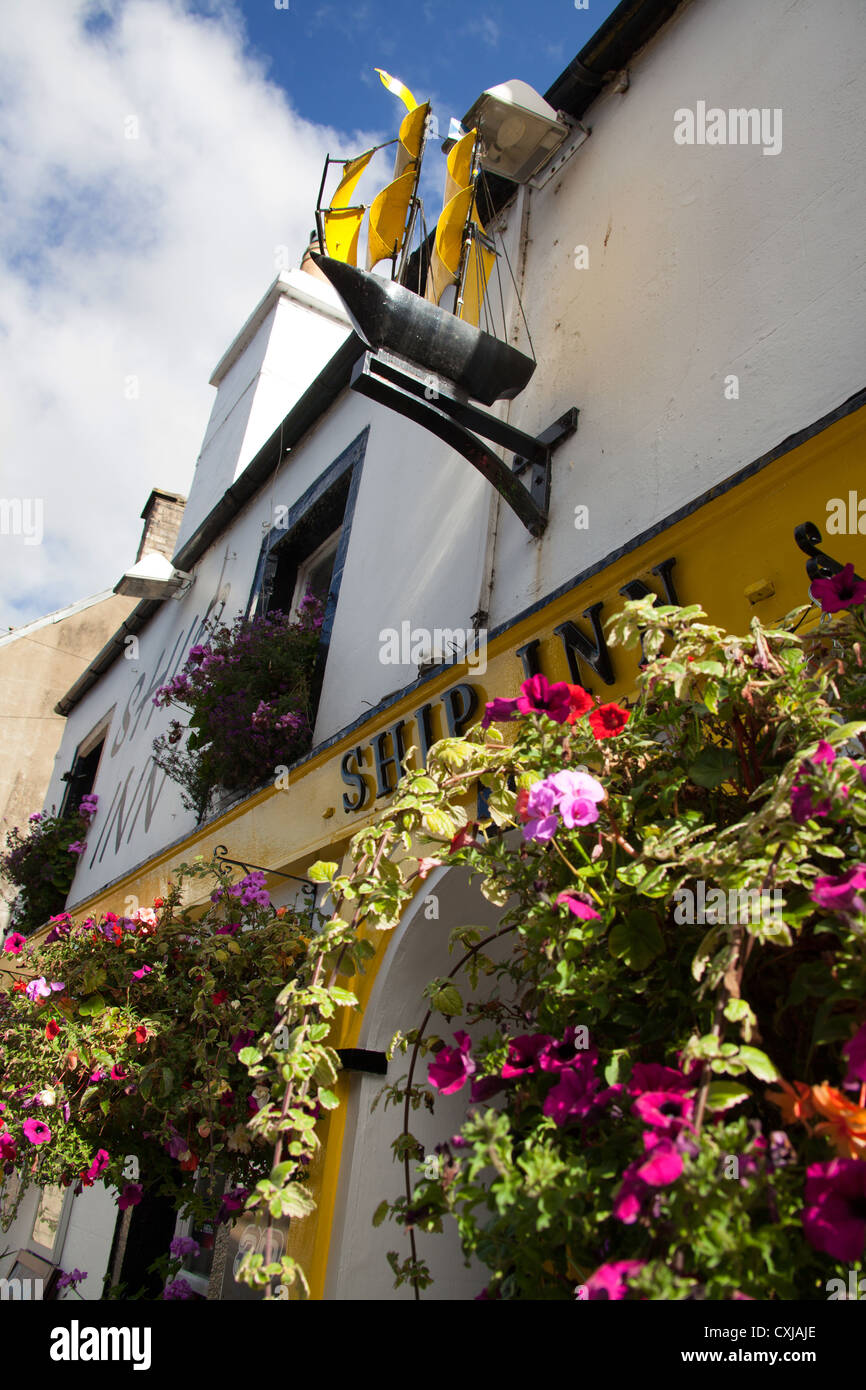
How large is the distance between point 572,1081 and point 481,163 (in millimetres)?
4425

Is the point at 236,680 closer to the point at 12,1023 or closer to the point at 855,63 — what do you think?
the point at 12,1023

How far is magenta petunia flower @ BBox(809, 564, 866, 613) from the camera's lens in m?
1.70

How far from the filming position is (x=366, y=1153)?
3.12 meters

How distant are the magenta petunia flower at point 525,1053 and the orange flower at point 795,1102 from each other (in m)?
0.41

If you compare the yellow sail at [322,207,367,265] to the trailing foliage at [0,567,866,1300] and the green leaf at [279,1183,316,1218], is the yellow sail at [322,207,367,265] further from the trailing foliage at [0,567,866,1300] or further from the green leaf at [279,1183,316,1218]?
the green leaf at [279,1183,316,1218]

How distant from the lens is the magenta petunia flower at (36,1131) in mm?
2980

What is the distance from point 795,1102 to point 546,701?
835 mm

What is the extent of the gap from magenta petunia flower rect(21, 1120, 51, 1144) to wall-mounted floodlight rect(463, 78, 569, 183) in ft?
15.1

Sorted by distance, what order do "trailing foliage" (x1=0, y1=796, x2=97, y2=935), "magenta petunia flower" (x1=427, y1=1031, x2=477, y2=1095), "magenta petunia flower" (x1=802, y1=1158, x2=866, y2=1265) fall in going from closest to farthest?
"magenta petunia flower" (x1=802, y1=1158, x2=866, y2=1265), "magenta petunia flower" (x1=427, y1=1031, x2=477, y2=1095), "trailing foliage" (x1=0, y1=796, x2=97, y2=935)

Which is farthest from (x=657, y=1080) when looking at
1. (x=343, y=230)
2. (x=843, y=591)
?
(x=343, y=230)

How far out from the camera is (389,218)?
4.39 metres

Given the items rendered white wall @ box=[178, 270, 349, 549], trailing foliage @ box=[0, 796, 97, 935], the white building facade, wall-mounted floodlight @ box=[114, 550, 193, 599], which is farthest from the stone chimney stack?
the white building facade

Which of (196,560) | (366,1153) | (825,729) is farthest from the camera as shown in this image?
(196,560)
